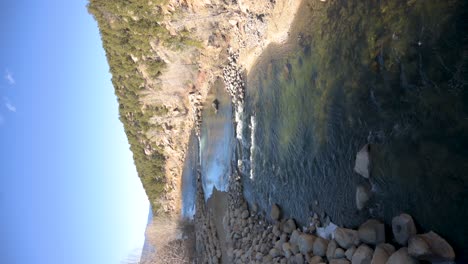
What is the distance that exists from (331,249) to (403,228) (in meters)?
1.96

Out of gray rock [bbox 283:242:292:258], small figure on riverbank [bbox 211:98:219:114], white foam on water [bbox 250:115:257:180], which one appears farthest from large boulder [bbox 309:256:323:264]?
small figure on riverbank [bbox 211:98:219:114]

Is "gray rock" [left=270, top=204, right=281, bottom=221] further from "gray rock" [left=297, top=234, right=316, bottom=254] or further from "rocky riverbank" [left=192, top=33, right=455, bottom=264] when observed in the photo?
"gray rock" [left=297, top=234, right=316, bottom=254]

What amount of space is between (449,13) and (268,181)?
699 centimetres

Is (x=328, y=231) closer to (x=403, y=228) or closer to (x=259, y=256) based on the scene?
(x=403, y=228)

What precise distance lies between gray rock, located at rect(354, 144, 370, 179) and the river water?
0.11 metres

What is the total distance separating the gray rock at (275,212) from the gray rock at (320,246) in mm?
2201

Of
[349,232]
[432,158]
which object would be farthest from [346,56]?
[349,232]

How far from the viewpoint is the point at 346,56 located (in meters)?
7.49

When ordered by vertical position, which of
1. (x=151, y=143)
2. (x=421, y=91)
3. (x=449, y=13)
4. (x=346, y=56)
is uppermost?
(x=151, y=143)

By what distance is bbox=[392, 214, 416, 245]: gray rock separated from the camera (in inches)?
221

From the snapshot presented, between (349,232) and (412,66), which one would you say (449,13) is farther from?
(349,232)

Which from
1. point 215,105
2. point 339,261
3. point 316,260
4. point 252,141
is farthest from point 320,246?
point 215,105

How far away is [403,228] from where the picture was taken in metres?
5.70

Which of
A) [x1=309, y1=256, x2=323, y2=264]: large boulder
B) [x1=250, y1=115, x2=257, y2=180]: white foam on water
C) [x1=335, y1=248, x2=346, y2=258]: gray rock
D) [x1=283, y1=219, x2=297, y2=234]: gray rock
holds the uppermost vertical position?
[x1=250, y1=115, x2=257, y2=180]: white foam on water
